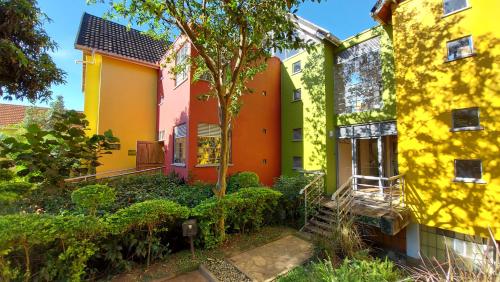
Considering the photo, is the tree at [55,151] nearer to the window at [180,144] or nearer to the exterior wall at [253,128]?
the window at [180,144]

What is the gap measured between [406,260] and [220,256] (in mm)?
6337

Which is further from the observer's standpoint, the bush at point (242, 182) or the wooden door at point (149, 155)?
the wooden door at point (149, 155)

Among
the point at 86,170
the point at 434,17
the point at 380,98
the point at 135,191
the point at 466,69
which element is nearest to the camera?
the point at 466,69


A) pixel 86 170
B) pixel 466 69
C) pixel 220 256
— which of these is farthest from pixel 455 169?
pixel 86 170

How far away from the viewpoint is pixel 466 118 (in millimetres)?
6926

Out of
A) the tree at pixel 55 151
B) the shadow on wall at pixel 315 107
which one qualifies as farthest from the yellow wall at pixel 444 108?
the tree at pixel 55 151

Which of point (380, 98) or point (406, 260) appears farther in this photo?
point (380, 98)

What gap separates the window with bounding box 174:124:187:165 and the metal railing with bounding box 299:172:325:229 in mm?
5266

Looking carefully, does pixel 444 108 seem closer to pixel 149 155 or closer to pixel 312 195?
pixel 312 195

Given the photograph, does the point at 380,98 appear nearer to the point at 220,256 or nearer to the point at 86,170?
the point at 220,256

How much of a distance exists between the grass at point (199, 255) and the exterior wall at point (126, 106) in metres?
8.55

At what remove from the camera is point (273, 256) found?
21.0 ft

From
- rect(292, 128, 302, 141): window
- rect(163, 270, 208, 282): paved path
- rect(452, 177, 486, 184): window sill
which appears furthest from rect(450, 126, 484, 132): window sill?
rect(163, 270, 208, 282): paved path

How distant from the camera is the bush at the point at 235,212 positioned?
640cm
